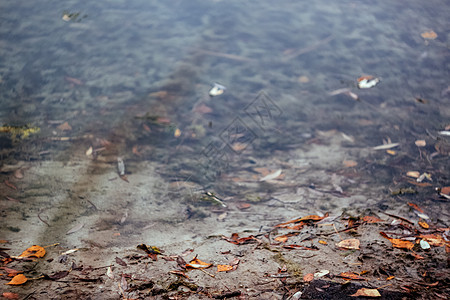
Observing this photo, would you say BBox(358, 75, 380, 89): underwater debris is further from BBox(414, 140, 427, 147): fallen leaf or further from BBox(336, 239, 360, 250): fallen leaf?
BBox(336, 239, 360, 250): fallen leaf

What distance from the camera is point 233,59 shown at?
4.41 m

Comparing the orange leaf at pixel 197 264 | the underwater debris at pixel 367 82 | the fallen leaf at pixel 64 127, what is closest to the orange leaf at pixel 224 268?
the orange leaf at pixel 197 264

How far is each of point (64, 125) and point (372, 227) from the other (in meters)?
2.72

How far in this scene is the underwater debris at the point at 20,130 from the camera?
10.0 ft

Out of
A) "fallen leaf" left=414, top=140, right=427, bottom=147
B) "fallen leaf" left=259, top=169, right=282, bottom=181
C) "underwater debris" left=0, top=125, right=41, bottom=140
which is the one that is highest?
"underwater debris" left=0, top=125, right=41, bottom=140

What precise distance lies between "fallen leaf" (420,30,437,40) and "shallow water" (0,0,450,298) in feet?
0.17

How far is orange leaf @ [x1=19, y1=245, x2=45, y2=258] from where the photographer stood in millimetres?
1727

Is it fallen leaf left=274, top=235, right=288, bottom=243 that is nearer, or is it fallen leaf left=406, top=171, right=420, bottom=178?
fallen leaf left=274, top=235, right=288, bottom=243

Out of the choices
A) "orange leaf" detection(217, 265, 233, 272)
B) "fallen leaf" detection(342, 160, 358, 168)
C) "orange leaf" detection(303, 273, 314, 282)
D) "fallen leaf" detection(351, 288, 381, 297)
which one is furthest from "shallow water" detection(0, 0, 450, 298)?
"fallen leaf" detection(351, 288, 381, 297)

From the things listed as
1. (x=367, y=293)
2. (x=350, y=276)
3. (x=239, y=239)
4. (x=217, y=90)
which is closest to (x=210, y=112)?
(x=217, y=90)

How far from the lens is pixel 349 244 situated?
1.83 metres

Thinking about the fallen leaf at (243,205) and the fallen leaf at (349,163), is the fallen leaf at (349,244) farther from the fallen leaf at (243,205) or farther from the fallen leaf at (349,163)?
the fallen leaf at (349,163)

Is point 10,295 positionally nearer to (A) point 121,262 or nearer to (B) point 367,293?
(A) point 121,262

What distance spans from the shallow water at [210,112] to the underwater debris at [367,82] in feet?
0.25
